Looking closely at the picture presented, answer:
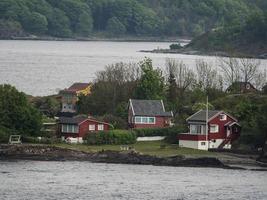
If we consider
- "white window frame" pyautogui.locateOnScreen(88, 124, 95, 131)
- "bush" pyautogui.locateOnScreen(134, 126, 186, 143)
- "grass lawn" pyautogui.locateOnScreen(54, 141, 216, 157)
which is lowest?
"grass lawn" pyautogui.locateOnScreen(54, 141, 216, 157)

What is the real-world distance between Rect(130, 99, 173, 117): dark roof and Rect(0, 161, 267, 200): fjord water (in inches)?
408

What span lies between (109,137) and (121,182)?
1098cm

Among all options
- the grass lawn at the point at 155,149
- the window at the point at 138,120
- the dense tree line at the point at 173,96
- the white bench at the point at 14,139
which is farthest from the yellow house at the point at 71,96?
the white bench at the point at 14,139

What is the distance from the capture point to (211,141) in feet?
212

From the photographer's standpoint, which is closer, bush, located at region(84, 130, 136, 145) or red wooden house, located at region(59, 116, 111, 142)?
bush, located at region(84, 130, 136, 145)

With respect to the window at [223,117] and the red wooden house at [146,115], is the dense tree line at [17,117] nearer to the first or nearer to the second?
the red wooden house at [146,115]

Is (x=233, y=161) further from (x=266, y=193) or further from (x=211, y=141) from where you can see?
(x=266, y=193)

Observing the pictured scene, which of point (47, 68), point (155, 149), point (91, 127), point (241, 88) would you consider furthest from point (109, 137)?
point (47, 68)

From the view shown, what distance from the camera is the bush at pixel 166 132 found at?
66.2 metres

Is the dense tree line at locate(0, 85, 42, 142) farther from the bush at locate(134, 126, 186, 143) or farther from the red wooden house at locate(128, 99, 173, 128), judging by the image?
the red wooden house at locate(128, 99, 173, 128)

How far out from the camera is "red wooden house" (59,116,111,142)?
66.0 m

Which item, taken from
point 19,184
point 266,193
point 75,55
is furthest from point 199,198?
point 75,55

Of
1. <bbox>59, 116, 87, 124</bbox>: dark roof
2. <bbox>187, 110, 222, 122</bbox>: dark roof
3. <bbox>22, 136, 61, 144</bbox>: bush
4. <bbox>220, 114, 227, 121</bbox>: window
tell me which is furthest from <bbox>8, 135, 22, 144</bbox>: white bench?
<bbox>220, 114, 227, 121</bbox>: window

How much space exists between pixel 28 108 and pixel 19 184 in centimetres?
1328
